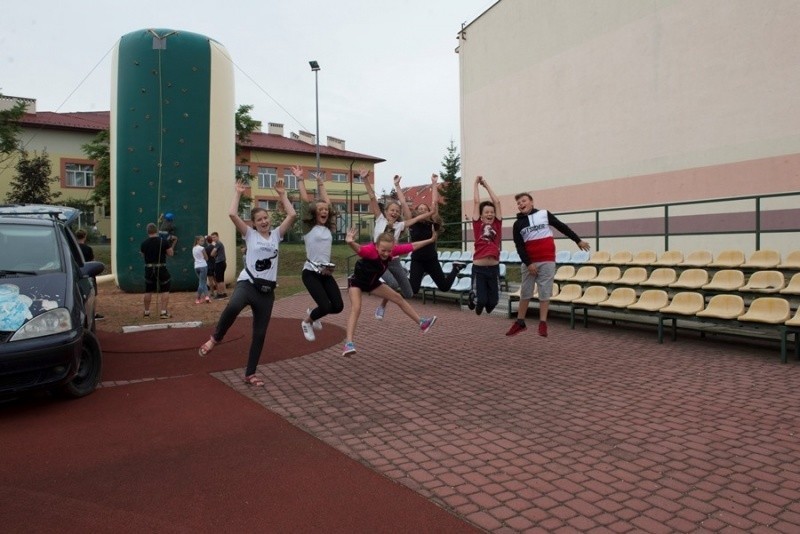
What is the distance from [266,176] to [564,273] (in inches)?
1874

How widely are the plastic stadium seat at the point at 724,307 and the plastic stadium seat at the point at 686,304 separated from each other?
118 millimetres

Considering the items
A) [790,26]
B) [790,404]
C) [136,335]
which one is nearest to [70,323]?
[136,335]

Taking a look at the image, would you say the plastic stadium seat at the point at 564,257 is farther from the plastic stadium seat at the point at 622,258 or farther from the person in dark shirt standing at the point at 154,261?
the person in dark shirt standing at the point at 154,261

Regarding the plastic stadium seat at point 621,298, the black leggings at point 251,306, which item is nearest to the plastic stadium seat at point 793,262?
the plastic stadium seat at point 621,298

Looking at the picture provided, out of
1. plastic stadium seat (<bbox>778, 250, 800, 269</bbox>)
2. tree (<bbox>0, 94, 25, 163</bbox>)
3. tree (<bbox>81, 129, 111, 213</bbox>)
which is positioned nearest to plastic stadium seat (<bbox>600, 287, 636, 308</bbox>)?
plastic stadium seat (<bbox>778, 250, 800, 269</bbox>)

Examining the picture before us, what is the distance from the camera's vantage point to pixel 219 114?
18.3 meters

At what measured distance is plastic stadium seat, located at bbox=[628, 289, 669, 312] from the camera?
9672mm

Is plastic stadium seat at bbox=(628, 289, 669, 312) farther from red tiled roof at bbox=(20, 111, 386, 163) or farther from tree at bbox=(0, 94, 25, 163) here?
red tiled roof at bbox=(20, 111, 386, 163)

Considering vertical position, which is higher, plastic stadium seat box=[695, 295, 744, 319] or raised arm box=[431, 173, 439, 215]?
raised arm box=[431, 173, 439, 215]

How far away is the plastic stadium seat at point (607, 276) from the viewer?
1147 centimetres

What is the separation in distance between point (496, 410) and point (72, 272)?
479 centimetres

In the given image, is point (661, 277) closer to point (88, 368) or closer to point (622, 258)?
point (622, 258)

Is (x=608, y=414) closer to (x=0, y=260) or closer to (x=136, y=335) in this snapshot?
(x=0, y=260)

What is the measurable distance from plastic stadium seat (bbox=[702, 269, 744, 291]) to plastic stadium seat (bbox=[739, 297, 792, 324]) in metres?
0.82
